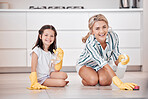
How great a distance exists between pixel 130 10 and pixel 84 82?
6.46ft

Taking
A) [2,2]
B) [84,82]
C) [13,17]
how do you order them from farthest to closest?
[2,2], [13,17], [84,82]

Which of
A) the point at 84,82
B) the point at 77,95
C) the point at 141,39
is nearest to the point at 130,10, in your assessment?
the point at 141,39

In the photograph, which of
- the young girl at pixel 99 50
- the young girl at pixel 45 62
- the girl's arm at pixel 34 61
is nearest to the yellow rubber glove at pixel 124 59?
the young girl at pixel 99 50

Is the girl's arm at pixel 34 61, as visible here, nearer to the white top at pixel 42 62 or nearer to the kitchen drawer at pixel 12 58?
the white top at pixel 42 62

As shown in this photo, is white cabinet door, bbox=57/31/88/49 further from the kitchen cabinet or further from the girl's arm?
the girl's arm

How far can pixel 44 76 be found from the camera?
260 centimetres

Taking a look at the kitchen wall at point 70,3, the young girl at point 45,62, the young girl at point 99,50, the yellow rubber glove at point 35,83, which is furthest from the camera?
the kitchen wall at point 70,3

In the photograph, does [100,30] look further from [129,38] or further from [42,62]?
[129,38]

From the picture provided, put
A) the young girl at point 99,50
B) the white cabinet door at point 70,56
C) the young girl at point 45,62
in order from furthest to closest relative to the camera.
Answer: the white cabinet door at point 70,56 < the young girl at point 99,50 < the young girl at point 45,62

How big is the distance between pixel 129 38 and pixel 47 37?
6.90 feet

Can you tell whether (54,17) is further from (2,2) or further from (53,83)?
(53,83)

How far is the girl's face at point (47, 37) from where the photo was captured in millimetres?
2598

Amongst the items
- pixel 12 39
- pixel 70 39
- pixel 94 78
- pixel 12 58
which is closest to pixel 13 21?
pixel 12 39

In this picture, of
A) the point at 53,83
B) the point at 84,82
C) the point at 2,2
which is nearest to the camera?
the point at 53,83
